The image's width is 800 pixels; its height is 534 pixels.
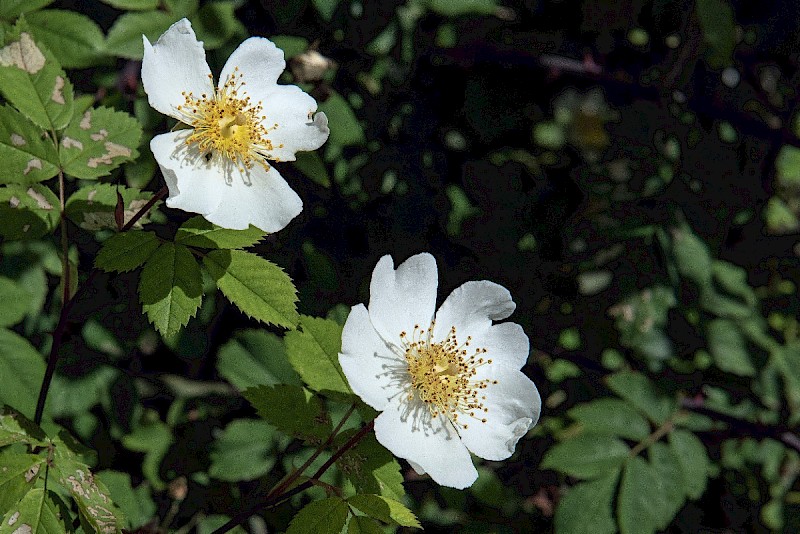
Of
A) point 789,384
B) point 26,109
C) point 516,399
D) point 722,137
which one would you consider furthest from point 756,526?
point 26,109

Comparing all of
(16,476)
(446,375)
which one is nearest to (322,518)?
(446,375)

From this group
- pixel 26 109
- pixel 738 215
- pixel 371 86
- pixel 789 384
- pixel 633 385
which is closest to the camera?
pixel 26 109

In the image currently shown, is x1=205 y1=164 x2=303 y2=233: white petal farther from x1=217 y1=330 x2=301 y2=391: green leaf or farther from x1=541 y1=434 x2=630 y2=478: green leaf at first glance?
x1=541 y1=434 x2=630 y2=478: green leaf

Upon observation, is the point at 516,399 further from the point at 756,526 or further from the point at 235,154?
the point at 756,526

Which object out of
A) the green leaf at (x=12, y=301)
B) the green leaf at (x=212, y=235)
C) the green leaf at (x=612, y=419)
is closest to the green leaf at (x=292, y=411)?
the green leaf at (x=212, y=235)

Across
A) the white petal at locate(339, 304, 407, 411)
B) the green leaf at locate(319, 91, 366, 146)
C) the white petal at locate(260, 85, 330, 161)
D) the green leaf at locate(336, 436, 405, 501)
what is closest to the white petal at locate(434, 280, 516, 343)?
the white petal at locate(339, 304, 407, 411)

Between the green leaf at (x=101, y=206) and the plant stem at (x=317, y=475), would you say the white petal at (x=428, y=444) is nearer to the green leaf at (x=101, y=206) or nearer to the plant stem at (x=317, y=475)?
the plant stem at (x=317, y=475)

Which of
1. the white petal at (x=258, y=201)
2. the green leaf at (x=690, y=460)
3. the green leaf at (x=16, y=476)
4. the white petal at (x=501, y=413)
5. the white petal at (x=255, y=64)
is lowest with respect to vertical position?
the green leaf at (x=690, y=460)
